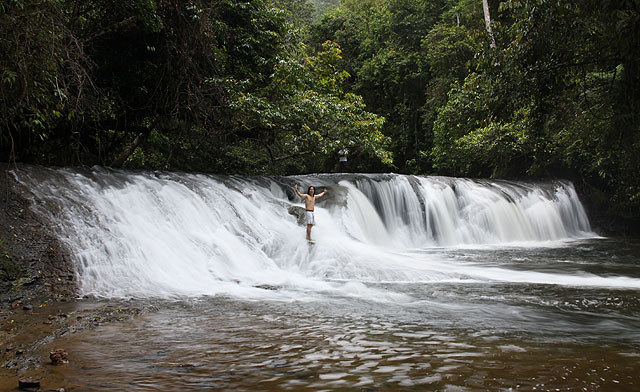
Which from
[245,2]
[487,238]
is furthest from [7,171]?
[487,238]

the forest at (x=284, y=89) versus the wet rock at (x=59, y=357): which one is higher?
the forest at (x=284, y=89)

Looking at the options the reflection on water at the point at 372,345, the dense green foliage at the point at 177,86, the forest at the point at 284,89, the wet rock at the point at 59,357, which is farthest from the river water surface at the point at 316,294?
the forest at the point at 284,89

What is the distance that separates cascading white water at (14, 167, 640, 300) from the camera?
6.53 metres

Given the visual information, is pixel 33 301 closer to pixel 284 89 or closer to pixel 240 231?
pixel 240 231

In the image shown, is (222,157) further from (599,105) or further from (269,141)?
(599,105)

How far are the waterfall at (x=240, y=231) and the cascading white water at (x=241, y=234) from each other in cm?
3

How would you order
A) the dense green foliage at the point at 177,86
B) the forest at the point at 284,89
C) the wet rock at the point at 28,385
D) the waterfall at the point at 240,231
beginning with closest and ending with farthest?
the wet rock at the point at 28,385, the forest at the point at 284,89, the waterfall at the point at 240,231, the dense green foliage at the point at 177,86

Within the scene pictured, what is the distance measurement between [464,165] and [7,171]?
21222mm

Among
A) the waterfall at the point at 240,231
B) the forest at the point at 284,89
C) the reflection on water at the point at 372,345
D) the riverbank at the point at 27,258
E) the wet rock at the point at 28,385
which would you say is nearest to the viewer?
the wet rock at the point at 28,385

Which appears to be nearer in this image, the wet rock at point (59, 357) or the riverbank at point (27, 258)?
the wet rock at point (59, 357)

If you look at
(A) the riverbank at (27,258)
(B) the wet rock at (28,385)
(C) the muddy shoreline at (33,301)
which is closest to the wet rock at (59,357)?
(C) the muddy shoreline at (33,301)

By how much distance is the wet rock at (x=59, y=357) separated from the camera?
288 cm

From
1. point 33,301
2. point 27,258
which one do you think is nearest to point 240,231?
point 27,258

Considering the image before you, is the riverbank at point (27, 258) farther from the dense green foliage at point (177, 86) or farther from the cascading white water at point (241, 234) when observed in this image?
the dense green foliage at point (177, 86)
